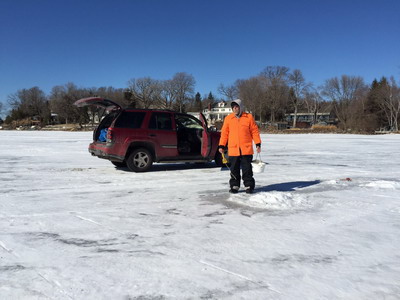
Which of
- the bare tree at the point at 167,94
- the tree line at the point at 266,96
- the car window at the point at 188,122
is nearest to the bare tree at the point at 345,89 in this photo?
the tree line at the point at 266,96

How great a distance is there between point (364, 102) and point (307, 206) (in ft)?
246

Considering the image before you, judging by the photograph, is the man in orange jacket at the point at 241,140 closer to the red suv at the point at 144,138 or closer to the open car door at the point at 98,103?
the red suv at the point at 144,138

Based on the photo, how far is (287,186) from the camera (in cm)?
701

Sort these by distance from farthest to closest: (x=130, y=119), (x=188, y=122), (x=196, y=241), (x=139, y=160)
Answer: (x=188, y=122), (x=139, y=160), (x=130, y=119), (x=196, y=241)

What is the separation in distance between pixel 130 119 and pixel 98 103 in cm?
109

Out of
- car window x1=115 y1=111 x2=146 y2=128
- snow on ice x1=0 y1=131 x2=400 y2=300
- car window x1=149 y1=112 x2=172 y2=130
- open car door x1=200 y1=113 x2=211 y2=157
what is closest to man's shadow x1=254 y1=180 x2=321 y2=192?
snow on ice x1=0 y1=131 x2=400 y2=300

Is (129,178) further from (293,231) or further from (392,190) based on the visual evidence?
(392,190)

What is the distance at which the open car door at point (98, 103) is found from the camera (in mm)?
8492

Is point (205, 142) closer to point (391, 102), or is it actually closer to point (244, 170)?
point (244, 170)

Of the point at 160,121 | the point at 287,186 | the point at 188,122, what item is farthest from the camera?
the point at 188,122

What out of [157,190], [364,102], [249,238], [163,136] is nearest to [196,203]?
[157,190]

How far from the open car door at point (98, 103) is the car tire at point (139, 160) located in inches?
53.9

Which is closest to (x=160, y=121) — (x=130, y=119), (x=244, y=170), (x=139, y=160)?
(x=130, y=119)

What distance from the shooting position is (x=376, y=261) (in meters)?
3.23
